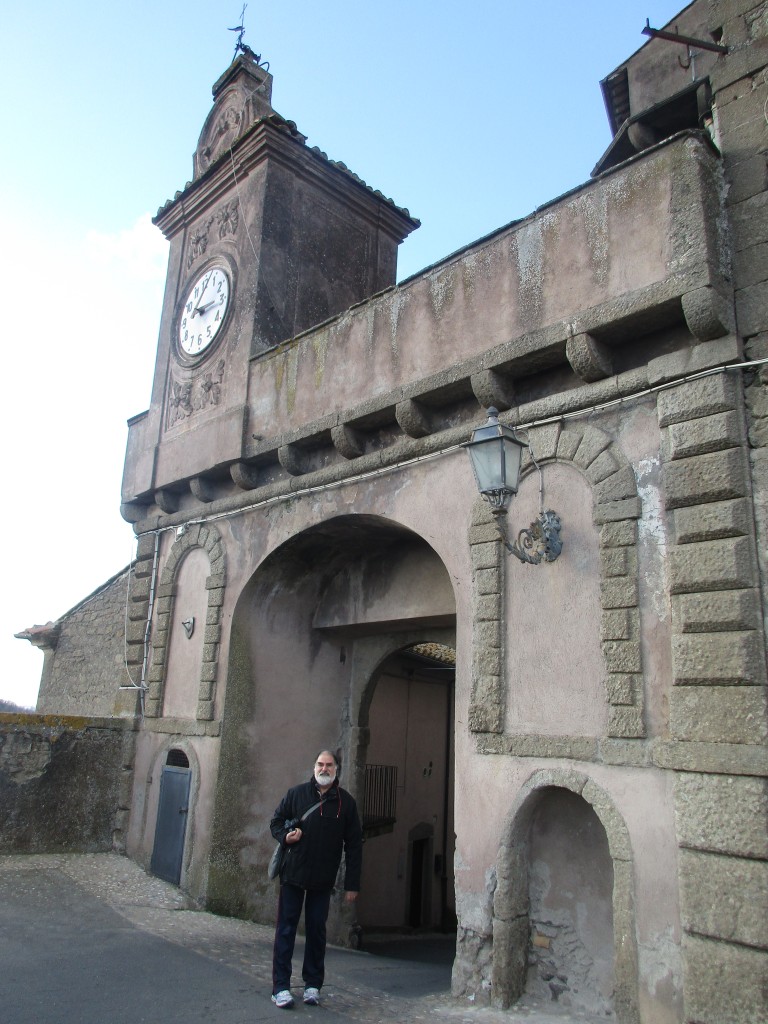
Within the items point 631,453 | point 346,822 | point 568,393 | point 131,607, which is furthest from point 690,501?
point 131,607

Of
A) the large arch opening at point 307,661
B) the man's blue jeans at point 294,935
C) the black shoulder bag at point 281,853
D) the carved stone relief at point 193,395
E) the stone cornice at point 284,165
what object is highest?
the stone cornice at point 284,165

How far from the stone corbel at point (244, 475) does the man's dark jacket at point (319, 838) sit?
4393 millimetres

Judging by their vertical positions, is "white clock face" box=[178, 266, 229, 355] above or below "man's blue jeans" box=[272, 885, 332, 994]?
above

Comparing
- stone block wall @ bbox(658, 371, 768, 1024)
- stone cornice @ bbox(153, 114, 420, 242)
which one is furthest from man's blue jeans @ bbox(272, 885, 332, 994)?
stone cornice @ bbox(153, 114, 420, 242)

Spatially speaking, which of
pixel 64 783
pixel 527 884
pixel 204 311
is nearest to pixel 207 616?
pixel 64 783

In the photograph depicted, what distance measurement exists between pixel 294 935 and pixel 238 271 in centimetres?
763

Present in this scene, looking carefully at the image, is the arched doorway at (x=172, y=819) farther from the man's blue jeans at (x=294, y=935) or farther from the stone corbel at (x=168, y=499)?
the man's blue jeans at (x=294, y=935)

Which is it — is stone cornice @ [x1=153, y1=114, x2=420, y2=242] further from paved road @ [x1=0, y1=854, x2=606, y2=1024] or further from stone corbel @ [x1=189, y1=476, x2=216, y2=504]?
paved road @ [x1=0, y1=854, x2=606, y2=1024]

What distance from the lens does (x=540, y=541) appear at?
6.37 metres

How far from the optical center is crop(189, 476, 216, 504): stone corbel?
32.7ft

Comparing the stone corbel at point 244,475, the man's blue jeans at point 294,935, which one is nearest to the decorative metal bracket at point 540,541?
the man's blue jeans at point 294,935

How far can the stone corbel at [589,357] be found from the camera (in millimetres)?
6242

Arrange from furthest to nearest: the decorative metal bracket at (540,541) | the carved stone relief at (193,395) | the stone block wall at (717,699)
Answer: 1. the carved stone relief at (193,395)
2. the decorative metal bracket at (540,541)
3. the stone block wall at (717,699)

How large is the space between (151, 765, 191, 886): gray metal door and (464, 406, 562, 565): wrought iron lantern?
5.07 meters
